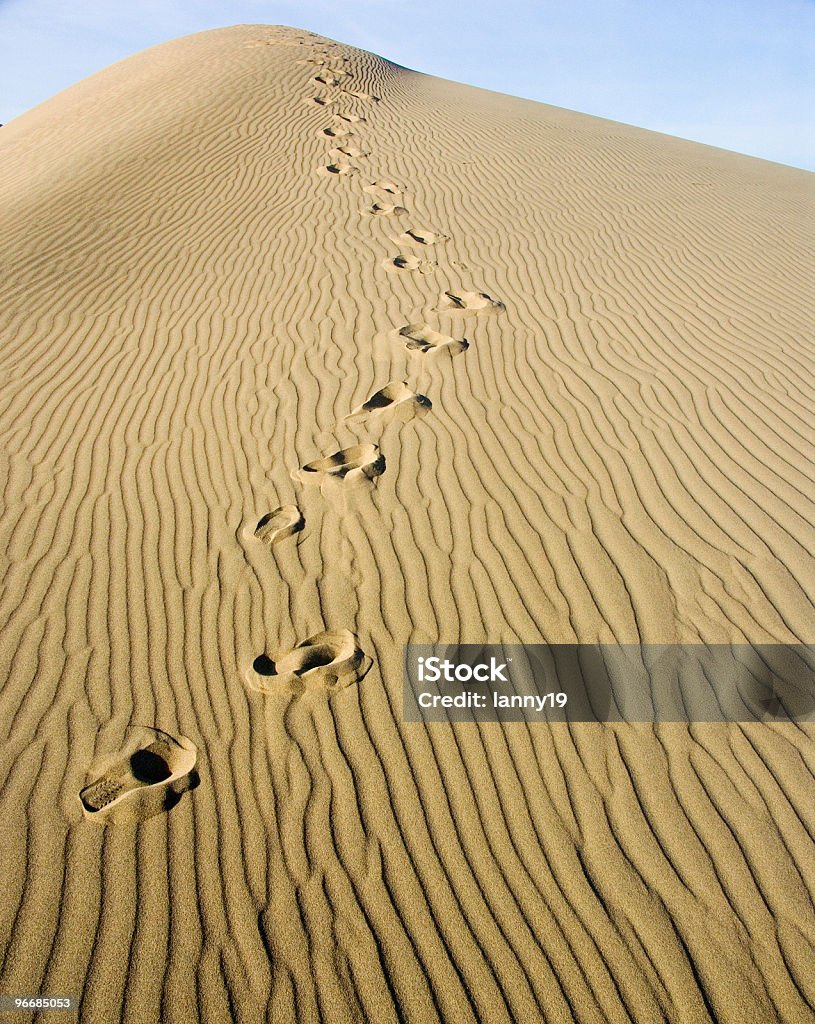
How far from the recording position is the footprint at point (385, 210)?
32.7 ft

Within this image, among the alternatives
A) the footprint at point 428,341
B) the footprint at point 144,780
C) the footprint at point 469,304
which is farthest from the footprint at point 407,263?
the footprint at point 144,780

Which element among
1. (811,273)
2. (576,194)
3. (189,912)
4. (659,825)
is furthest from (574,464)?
(576,194)

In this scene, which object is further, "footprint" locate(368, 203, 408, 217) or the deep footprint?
"footprint" locate(368, 203, 408, 217)

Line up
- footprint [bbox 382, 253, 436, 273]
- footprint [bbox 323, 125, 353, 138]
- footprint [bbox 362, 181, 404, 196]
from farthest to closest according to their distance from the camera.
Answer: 1. footprint [bbox 323, 125, 353, 138]
2. footprint [bbox 362, 181, 404, 196]
3. footprint [bbox 382, 253, 436, 273]

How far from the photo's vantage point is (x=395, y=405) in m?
5.54

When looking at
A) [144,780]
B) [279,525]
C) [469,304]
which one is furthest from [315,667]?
[469,304]

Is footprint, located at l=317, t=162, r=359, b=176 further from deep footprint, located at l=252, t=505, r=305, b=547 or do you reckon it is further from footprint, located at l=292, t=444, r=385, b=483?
deep footprint, located at l=252, t=505, r=305, b=547

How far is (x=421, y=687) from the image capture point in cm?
338

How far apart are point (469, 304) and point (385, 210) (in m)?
3.65

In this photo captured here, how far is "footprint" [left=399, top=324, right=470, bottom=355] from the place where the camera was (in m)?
6.32

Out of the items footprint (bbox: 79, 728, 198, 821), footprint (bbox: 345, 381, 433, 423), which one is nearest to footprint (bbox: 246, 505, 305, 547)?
footprint (bbox: 345, 381, 433, 423)

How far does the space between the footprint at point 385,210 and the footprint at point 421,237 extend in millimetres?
707

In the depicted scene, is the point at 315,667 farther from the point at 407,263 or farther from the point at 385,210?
the point at 385,210
